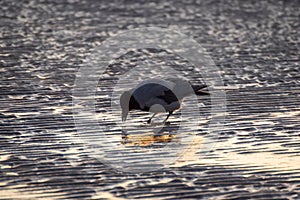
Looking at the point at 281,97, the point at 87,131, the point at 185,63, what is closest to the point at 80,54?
the point at 185,63

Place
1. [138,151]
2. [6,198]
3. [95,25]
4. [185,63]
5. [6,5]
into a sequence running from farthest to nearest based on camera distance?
[6,5], [95,25], [185,63], [138,151], [6,198]

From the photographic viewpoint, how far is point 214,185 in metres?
7.72

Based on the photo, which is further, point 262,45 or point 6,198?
point 262,45

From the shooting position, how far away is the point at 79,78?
499 inches

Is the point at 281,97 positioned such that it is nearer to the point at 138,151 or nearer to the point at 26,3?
the point at 138,151

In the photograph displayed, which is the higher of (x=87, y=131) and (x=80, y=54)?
(x=80, y=54)

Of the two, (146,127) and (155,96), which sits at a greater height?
(155,96)

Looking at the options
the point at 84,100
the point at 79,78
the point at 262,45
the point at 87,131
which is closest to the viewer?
the point at 87,131

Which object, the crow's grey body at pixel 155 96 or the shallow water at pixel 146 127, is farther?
the crow's grey body at pixel 155 96

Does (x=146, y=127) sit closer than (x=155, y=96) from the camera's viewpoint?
No

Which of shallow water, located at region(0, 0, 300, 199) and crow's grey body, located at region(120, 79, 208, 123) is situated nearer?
shallow water, located at region(0, 0, 300, 199)

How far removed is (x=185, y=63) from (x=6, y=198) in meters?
7.19

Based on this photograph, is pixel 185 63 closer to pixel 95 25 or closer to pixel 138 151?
pixel 95 25

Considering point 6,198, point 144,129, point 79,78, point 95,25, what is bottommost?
point 6,198
